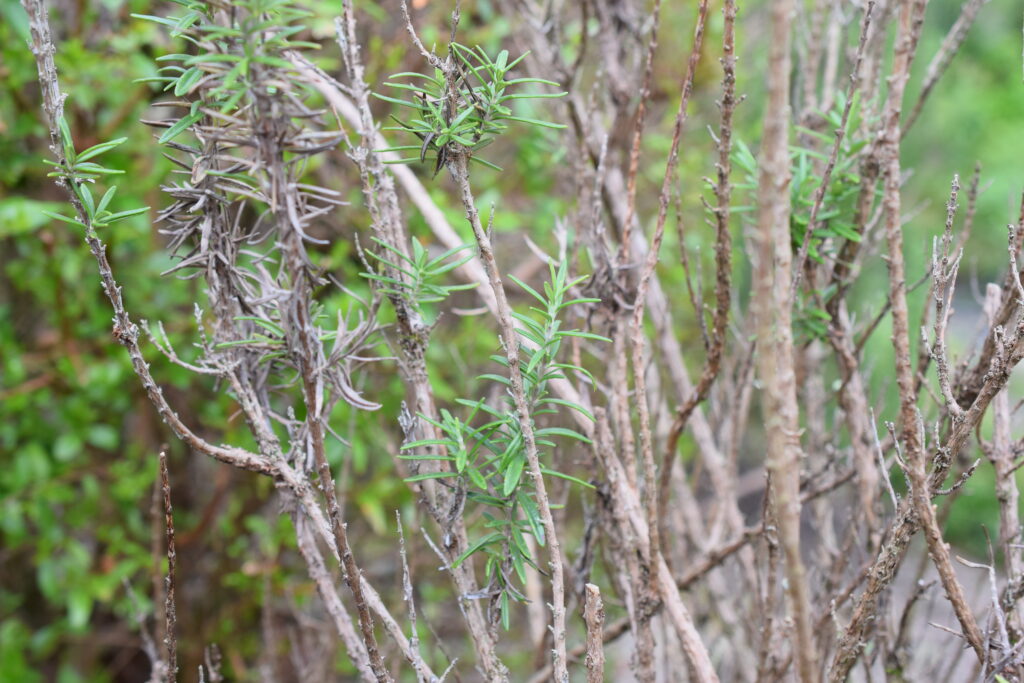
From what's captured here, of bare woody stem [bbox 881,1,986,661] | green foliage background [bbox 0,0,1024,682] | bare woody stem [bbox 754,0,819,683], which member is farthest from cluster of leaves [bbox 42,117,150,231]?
green foliage background [bbox 0,0,1024,682]

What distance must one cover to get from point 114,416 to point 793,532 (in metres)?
1.76

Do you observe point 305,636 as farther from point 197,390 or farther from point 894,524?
point 894,524

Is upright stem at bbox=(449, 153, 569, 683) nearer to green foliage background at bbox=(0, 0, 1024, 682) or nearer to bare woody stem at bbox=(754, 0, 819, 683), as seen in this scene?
bare woody stem at bbox=(754, 0, 819, 683)

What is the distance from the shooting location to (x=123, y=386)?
5.73 feet

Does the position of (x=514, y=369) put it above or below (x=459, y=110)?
below

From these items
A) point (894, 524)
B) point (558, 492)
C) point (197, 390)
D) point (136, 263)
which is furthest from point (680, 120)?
point (197, 390)

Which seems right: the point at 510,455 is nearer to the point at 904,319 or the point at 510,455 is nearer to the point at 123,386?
the point at 904,319

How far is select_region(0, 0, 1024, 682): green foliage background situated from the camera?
1.51 m

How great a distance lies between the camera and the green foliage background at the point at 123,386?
1512mm

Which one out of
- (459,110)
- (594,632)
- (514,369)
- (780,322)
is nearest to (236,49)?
(459,110)

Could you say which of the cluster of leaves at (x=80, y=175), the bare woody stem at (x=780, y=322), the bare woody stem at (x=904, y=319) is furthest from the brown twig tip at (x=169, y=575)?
the bare woody stem at (x=904, y=319)

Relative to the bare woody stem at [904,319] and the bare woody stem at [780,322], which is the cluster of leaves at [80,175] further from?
the bare woody stem at [904,319]

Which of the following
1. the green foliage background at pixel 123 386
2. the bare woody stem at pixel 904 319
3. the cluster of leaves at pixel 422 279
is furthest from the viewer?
the green foliage background at pixel 123 386

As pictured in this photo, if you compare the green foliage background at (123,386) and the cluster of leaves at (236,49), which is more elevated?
the cluster of leaves at (236,49)
